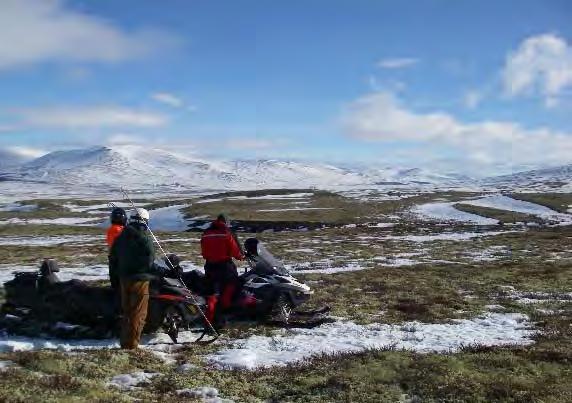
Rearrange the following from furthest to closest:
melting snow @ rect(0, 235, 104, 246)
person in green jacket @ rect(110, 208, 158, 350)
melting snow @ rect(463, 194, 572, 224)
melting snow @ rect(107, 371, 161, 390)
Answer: melting snow @ rect(463, 194, 572, 224) → melting snow @ rect(0, 235, 104, 246) → person in green jacket @ rect(110, 208, 158, 350) → melting snow @ rect(107, 371, 161, 390)

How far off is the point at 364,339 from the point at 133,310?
5.24m

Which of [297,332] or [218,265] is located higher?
[218,265]

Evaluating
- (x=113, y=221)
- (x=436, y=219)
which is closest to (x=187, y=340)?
(x=113, y=221)

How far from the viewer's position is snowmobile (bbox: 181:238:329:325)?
14289 millimetres

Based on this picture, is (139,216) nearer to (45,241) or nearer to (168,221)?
(45,241)

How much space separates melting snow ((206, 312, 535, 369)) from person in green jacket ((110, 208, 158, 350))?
1710mm

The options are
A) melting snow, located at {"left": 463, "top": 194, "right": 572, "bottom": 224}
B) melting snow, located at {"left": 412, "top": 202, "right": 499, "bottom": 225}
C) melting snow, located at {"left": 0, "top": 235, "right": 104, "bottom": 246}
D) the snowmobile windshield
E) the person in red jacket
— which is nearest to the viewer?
the person in red jacket

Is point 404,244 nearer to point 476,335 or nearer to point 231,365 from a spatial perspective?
point 476,335

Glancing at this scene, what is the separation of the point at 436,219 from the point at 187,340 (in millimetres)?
69190

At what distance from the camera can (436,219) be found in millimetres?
78188

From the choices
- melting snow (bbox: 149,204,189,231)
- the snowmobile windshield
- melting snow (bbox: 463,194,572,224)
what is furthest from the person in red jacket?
melting snow (bbox: 463,194,572,224)

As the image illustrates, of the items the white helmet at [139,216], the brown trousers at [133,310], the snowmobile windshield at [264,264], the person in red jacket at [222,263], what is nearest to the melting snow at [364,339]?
the person in red jacket at [222,263]

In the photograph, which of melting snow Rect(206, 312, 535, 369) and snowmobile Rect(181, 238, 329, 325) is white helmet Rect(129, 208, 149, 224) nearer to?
snowmobile Rect(181, 238, 329, 325)

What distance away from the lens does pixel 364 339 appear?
1328 cm
